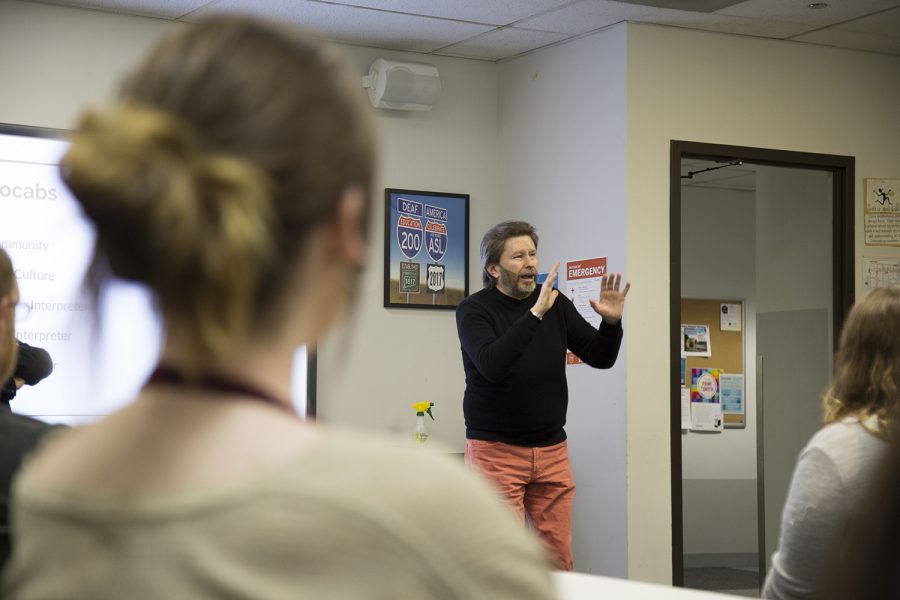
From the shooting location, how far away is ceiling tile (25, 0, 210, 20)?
176 inches

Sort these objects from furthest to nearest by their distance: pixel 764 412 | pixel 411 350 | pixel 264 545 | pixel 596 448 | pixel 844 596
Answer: pixel 764 412 → pixel 411 350 → pixel 596 448 → pixel 844 596 → pixel 264 545

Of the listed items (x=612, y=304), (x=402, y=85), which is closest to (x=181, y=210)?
(x=612, y=304)

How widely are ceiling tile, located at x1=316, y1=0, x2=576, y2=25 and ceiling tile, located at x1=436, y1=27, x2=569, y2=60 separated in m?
0.23

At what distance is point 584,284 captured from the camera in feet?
15.6

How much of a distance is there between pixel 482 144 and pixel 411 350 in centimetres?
108

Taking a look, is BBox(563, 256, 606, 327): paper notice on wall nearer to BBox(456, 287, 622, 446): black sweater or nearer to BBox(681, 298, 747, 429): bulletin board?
BBox(456, 287, 622, 446): black sweater

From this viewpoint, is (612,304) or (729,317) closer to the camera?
(612,304)

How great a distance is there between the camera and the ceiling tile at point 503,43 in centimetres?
485

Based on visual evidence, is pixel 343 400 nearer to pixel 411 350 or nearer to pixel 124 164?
pixel 411 350

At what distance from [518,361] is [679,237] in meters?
1.27

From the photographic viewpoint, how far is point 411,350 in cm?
508

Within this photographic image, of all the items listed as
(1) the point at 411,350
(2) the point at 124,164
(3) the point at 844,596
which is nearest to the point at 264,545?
(2) the point at 124,164

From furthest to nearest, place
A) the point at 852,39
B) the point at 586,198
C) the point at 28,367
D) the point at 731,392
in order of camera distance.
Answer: the point at 731,392 → the point at 852,39 → the point at 586,198 → the point at 28,367

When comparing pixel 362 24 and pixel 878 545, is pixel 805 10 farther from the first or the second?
pixel 878 545
